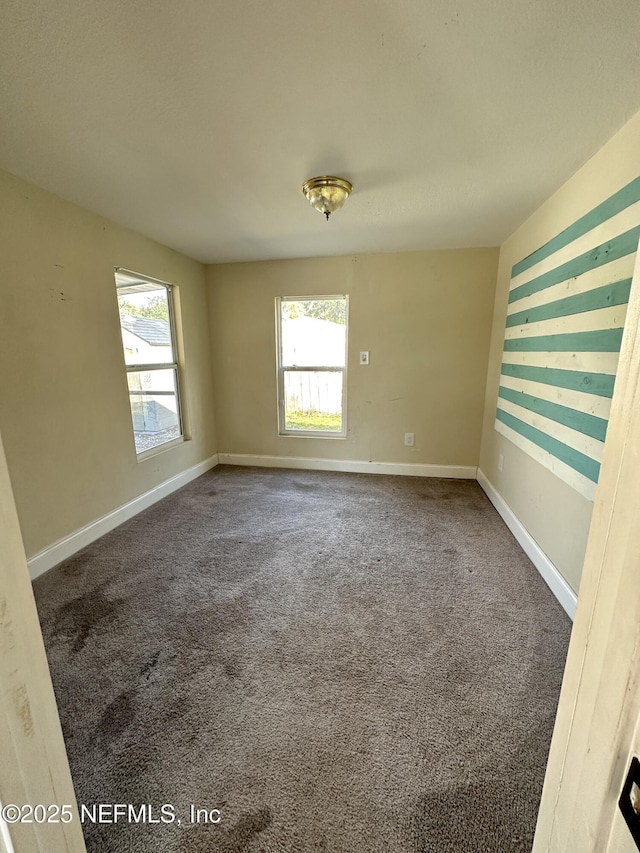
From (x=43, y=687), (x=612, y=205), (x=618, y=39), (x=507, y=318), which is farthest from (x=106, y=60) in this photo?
(x=507, y=318)

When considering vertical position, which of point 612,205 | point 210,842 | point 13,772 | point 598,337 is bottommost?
point 210,842

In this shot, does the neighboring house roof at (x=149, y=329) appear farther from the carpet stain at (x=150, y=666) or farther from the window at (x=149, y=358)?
the carpet stain at (x=150, y=666)

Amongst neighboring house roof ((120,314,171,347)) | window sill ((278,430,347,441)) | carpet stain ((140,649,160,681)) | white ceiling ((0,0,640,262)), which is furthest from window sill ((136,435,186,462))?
white ceiling ((0,0,640,262))

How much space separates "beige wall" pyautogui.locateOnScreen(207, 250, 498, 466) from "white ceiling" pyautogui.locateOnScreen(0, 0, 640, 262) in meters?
1.05

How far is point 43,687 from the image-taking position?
0.53m

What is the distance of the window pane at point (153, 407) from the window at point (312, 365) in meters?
1.08

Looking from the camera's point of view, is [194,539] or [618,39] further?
[194,539]

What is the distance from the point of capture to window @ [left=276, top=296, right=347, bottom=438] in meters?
3.49

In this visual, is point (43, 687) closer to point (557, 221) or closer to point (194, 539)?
point (194, 539)

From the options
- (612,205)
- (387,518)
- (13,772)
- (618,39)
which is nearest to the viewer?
(13,772)

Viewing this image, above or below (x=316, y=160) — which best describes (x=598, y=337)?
below

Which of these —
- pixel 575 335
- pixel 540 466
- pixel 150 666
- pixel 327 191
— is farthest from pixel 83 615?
pixel 575 335

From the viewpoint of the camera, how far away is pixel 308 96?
1.27m

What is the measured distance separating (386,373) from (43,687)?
10.6 ft
